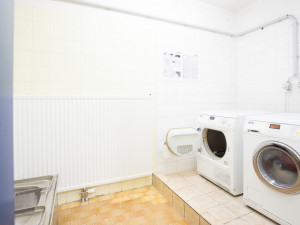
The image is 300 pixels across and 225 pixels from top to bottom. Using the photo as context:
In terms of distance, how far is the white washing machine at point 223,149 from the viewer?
168 centimetres

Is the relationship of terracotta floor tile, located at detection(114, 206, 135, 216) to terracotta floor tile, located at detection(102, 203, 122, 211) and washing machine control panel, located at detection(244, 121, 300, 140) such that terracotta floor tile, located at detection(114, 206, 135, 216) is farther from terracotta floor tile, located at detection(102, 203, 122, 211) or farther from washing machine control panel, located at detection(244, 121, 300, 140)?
washing machine control panel, located at detection(244, 121, 300, 140)

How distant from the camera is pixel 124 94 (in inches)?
78.7

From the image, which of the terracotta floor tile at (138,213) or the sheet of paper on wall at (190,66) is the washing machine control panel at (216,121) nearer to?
the sheet of paper on wall at (190,66)

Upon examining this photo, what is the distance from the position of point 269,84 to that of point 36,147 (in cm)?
288

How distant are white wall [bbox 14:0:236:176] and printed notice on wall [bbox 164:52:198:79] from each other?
77mm

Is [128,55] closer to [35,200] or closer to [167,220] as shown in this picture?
[35,200]

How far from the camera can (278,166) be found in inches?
53.8

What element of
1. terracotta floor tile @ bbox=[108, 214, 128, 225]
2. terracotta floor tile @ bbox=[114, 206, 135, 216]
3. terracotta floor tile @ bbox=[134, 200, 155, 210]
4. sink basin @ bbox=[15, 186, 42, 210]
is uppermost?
sink basin @ bbox=[15, 186, 42, 210]

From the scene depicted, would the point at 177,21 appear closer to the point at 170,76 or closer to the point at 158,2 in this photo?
the point at 158,2

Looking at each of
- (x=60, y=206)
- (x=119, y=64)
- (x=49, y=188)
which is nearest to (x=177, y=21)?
(x=119, y=64)

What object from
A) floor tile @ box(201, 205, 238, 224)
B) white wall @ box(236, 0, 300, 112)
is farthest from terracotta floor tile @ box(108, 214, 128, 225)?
white wall @ box(236, 0, 300, 112)

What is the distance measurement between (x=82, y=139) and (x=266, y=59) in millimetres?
2578

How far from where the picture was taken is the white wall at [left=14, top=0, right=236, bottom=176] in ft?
5.43

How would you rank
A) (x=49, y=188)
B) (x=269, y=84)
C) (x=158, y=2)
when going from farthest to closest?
(x=269, y=84), (x=158, y=2), (x=49, y=188)
